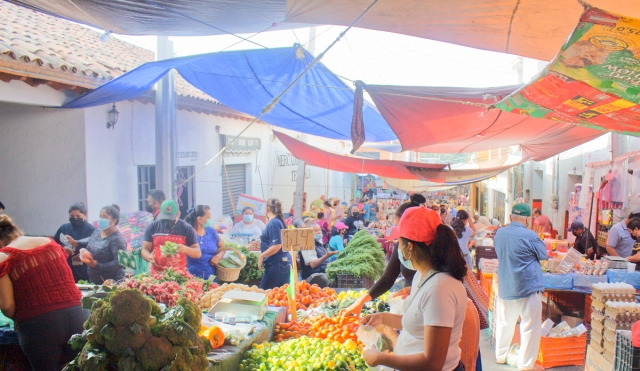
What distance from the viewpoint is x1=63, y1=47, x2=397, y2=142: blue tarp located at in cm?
620

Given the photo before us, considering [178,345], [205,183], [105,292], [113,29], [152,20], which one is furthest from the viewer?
[205,183]

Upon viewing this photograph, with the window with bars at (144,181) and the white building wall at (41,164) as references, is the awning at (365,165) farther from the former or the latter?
the white building wall at (41,164)

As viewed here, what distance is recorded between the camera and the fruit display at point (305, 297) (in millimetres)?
5180

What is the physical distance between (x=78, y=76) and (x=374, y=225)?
31.3 ft

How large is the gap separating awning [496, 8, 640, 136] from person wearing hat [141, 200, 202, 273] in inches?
145

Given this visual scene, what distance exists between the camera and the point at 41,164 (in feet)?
25.0

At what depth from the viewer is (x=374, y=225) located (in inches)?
573

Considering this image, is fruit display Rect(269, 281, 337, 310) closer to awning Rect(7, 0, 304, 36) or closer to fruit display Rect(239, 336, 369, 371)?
fruit display Rect(239, 336, 369, 371)

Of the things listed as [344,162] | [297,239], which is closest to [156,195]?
[297,239]

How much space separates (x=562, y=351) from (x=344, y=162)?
16.5 ft

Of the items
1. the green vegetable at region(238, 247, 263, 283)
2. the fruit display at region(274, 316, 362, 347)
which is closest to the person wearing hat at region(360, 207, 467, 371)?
the fruit display at region(274, 316, 362, 347)

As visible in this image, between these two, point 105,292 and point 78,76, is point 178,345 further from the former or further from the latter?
point 78,76

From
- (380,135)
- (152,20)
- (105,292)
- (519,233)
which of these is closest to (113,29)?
(152,20)

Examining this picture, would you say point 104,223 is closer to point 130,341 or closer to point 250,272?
point 250,272
